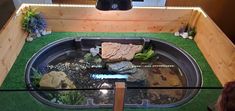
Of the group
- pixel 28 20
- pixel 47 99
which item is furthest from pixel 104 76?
pixel 28 20

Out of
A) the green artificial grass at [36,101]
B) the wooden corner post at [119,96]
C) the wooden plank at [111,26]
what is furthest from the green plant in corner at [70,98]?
the wooden plank at [111,26]

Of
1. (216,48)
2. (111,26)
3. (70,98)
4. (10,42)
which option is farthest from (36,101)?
(216,48)

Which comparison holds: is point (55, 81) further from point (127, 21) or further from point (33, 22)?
point (127, 21)

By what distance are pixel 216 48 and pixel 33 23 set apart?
2.13 m

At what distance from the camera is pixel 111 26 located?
3254 mm

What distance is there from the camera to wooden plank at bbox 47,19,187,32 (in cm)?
321

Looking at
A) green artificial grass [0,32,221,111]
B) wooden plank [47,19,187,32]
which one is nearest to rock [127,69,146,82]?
green artificial grass [0,32,221,111]

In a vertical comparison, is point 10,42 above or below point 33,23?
below

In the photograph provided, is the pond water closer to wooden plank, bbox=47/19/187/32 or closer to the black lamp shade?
wooden plank, bbox=47/19/187/32

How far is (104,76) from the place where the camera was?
2.69 meters

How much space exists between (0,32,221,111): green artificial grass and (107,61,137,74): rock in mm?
540

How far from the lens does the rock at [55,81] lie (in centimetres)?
238

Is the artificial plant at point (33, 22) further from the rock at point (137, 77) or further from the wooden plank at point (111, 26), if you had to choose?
the rock at point (137, 77)

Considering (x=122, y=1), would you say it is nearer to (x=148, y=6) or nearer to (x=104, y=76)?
(x=104, y=76)
